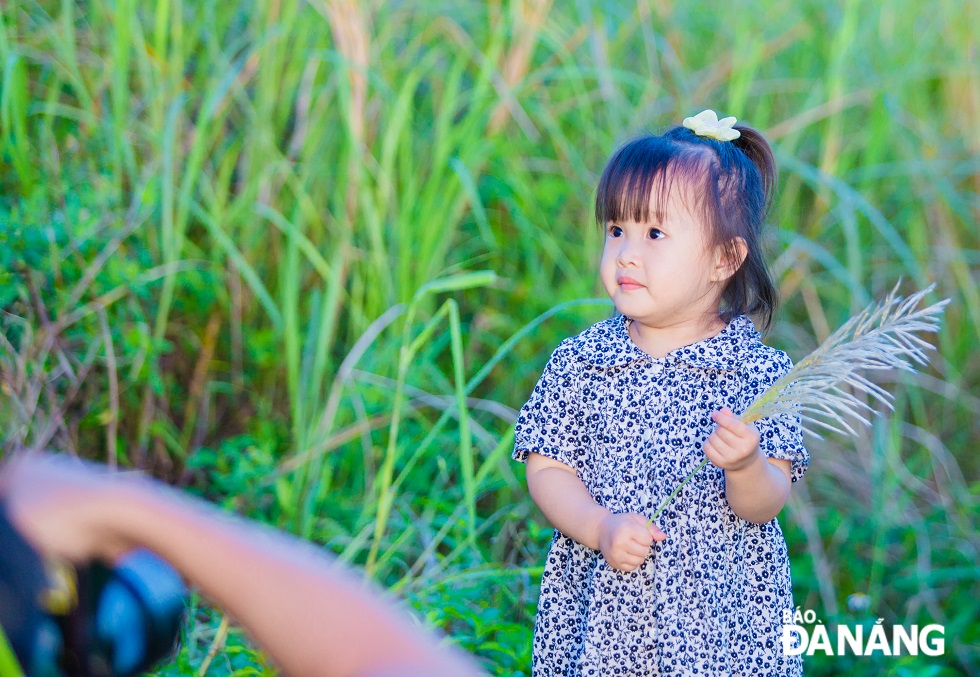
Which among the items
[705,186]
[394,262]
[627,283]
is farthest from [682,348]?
[394,262]

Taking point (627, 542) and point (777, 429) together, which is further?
point (777, 429)

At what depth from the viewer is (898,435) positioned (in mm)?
3076

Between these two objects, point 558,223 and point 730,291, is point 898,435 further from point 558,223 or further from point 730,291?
point 730,291

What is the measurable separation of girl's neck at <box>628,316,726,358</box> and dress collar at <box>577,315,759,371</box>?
0.02 m

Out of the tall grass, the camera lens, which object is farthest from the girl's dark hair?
the camera lens

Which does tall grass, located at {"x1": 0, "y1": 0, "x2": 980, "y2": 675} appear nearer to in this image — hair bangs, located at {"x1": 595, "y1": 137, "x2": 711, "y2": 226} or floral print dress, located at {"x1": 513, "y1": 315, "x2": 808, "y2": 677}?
floral print dress, located at {"x1": 513, "y1": 315, "x2": 808, "y2": 677}

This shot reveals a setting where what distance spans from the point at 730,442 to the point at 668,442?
0.24 metres

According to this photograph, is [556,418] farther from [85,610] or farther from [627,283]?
[85,610]

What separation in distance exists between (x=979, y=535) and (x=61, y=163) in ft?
8.38

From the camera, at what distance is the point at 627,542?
1.56m

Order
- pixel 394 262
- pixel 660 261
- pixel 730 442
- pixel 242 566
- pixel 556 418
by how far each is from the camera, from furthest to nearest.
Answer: pixel 394 262
pixel 556 418
pixel 660 261
pixel 730 442
pixel 242 566

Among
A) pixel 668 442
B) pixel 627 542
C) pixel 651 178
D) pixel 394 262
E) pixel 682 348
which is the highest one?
pixel 651 178

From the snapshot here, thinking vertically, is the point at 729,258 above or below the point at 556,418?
above

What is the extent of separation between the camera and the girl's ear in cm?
178
